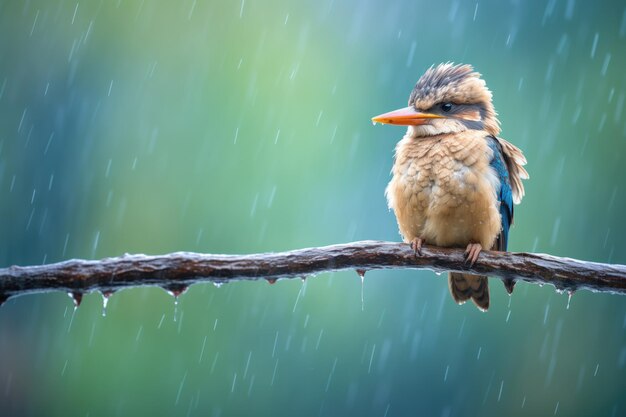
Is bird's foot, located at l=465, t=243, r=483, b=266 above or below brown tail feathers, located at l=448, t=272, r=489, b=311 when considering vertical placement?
above

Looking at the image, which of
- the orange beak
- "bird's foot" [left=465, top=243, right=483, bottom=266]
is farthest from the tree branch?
the orange beak

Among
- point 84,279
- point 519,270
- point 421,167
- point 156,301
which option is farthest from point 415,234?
point 156,301

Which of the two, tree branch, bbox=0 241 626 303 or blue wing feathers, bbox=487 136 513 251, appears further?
blue wing feathers, bbox=487 136 513 251

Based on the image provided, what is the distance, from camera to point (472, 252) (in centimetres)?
277

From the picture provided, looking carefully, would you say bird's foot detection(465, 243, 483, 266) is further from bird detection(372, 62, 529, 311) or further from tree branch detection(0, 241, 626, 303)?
tree branch detection(0, 241, 626, 303)

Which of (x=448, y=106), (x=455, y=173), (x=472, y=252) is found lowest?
(x=472, y=252)

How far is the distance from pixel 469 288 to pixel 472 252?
2.00 feet

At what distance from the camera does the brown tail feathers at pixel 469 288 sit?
331 cm

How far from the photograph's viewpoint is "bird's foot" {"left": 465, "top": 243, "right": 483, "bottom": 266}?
2.73 metres

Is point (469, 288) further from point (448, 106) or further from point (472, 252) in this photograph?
point (448, 106)

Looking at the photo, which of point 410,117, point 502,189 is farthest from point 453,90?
point 502,189

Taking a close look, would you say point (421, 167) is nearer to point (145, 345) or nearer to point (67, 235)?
point (145, 345)

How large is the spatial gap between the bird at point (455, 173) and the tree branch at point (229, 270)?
22 cm

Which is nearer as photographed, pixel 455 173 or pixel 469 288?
pixel 455 173
